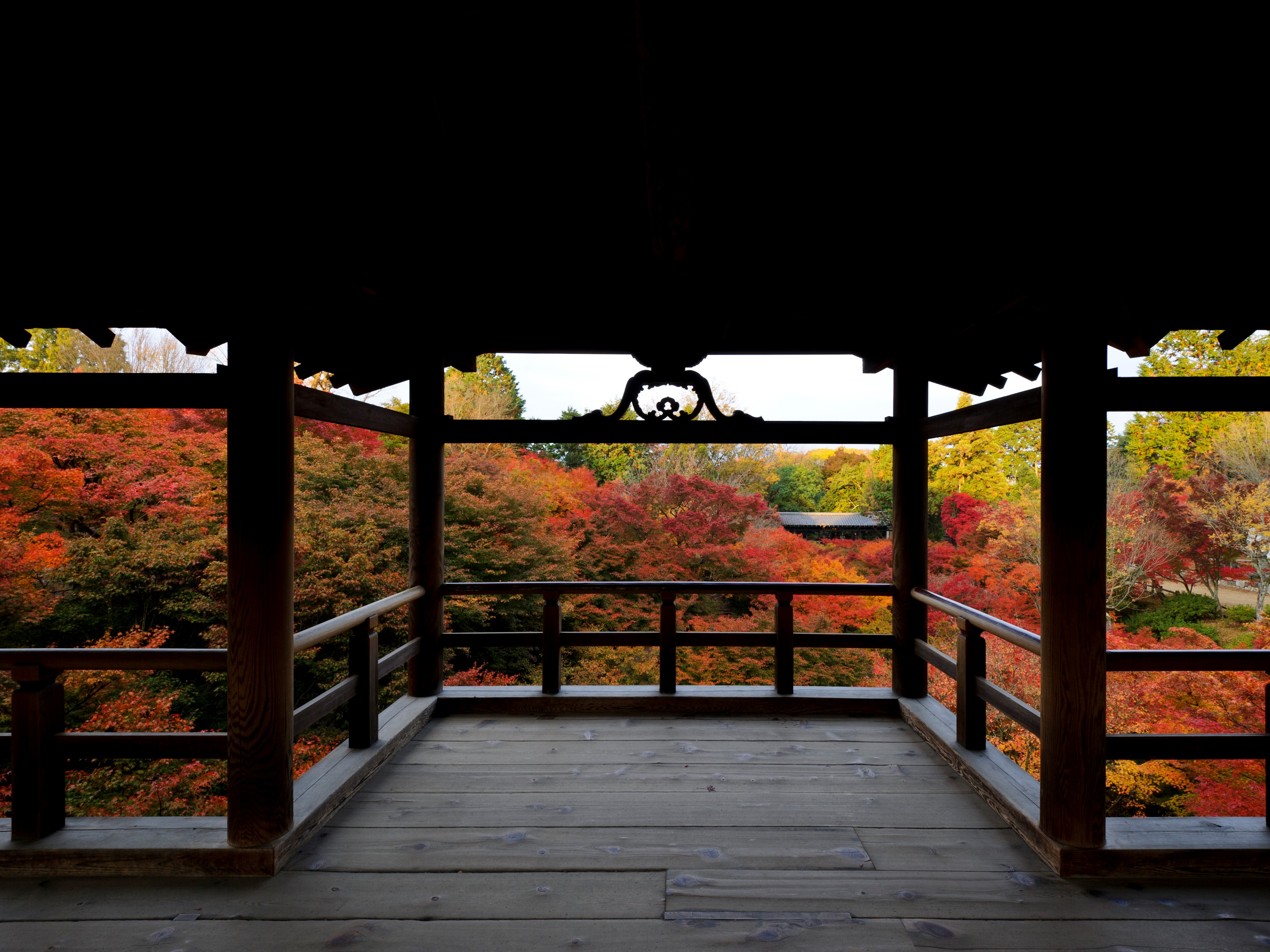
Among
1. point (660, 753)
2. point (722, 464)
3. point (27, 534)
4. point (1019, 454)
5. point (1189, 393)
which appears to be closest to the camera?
point (1189, 393)

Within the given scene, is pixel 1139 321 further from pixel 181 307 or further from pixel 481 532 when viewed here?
pixel 481 532

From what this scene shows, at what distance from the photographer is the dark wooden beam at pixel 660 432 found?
3.46 metres

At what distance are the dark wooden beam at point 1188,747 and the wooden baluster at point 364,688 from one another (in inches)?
127

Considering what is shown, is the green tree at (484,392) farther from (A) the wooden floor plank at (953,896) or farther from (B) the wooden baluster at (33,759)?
(A) the wooden floor plank at (953,896)

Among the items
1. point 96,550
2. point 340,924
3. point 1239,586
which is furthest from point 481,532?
point 1239,586

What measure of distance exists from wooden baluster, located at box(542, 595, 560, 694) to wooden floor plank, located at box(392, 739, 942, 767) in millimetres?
488

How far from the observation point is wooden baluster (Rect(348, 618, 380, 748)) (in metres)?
2.91

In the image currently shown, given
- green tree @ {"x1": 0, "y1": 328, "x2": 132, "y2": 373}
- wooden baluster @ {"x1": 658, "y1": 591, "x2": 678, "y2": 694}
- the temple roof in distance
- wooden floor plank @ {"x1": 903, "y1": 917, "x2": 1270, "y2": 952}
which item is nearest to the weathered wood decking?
wooden floor plank @ {"x1": 903, "y1": 917, "x2": 1270, "y2": 952}

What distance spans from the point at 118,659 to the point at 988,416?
3.83 m

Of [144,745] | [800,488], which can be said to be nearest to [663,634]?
[144,745]

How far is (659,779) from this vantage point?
2799 mm

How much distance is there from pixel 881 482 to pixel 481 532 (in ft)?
29.9

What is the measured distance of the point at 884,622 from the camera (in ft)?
30.1

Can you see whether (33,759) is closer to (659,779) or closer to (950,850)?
(659,779)
